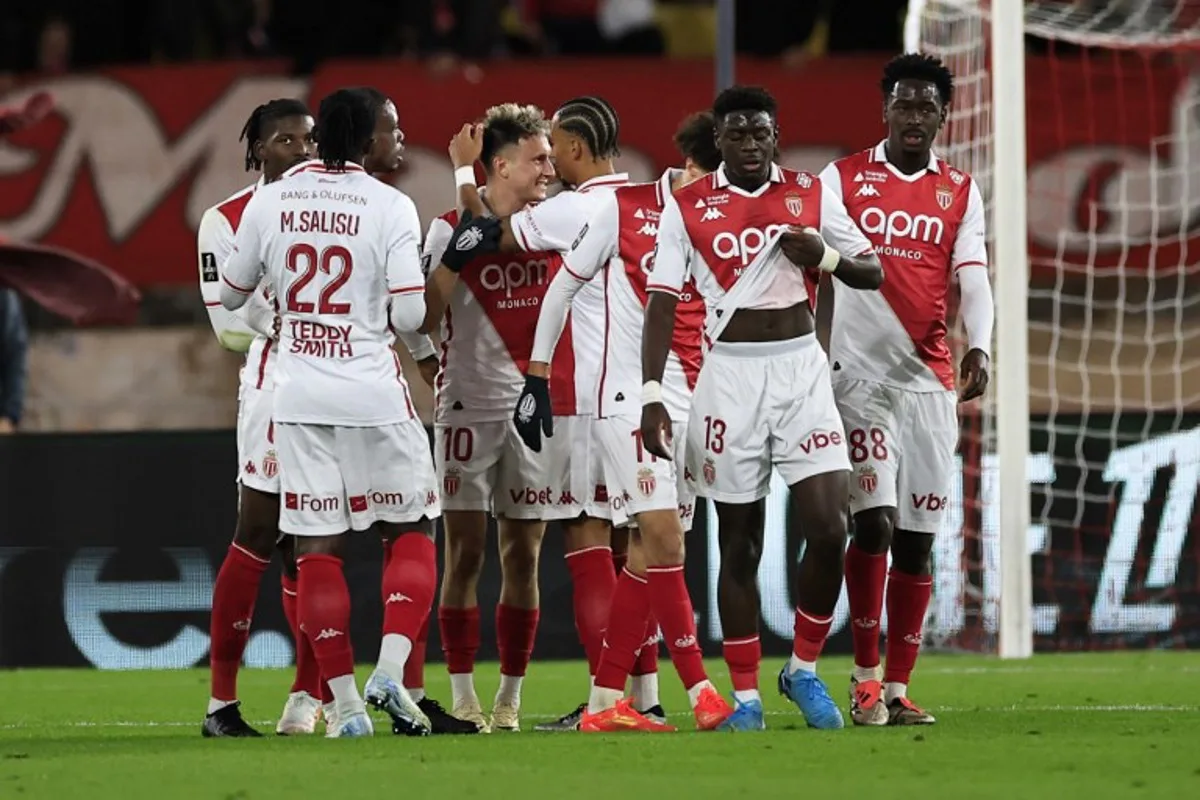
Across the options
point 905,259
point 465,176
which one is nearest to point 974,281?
point 905,259

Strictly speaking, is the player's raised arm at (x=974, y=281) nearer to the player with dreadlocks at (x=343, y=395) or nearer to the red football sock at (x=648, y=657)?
the red football sock at (x=648, y=657)

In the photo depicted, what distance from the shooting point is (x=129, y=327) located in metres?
17.0

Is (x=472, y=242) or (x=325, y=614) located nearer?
(x=325, y=614)

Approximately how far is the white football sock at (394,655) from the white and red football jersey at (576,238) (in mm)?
1159

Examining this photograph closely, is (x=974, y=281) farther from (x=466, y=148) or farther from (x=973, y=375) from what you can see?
(x=466, y=148)

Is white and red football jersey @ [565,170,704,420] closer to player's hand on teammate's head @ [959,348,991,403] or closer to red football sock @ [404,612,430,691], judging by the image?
player's hand on teammate's head @ [959,348,991,403]

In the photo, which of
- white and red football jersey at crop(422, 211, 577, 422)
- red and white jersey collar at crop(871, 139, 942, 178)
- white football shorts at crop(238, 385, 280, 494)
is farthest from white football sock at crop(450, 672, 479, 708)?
red and white jersey collar at crop(871, 139, 942, 178)

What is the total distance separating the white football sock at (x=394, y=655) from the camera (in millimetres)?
7613

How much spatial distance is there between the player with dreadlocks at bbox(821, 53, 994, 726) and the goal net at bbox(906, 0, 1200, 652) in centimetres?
404

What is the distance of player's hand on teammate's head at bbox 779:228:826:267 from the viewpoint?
7523mm

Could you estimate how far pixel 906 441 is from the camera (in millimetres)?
8289

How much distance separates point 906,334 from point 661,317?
1120mm

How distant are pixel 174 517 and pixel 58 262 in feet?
11.6

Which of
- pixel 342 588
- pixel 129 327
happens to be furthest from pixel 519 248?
pixel 129 327
